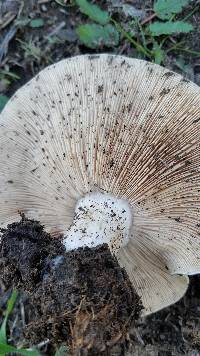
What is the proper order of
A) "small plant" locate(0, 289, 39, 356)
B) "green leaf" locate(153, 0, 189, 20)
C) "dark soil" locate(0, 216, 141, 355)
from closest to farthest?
"dark soil" locate(0, 216, 141, 355) → "small plant" locate(0, 289, 39, 356) → "green leaf" locate(153, 0, 189, 20)

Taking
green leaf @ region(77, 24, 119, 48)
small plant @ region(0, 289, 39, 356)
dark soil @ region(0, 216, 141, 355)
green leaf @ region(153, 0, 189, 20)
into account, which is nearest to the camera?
dark soil @ region(0, 216, 141, 355)

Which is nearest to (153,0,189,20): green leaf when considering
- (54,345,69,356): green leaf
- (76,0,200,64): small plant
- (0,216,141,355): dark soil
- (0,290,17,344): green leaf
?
(76,0,200,64): small plant

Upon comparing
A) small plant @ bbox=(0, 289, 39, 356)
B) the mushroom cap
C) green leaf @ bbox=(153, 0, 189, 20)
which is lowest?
small plant @ bbox=(0, 289, 39, 356)

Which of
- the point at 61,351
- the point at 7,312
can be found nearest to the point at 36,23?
the point at 7,312

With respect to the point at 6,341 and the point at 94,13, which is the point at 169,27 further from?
the point at 6,341

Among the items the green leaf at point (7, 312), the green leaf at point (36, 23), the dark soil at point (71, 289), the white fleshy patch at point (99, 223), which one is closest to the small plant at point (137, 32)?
the green leaf at point (36, 23)

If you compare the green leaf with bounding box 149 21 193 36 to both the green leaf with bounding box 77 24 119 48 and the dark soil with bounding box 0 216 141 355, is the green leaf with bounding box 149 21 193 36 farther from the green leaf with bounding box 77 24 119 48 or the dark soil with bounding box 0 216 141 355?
the dark soil with bounding box 0 216 141 355

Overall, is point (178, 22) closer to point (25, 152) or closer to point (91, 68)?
point (91, 68)

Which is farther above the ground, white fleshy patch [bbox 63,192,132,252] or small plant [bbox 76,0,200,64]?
small plant [bbox 76,0,200,64]
